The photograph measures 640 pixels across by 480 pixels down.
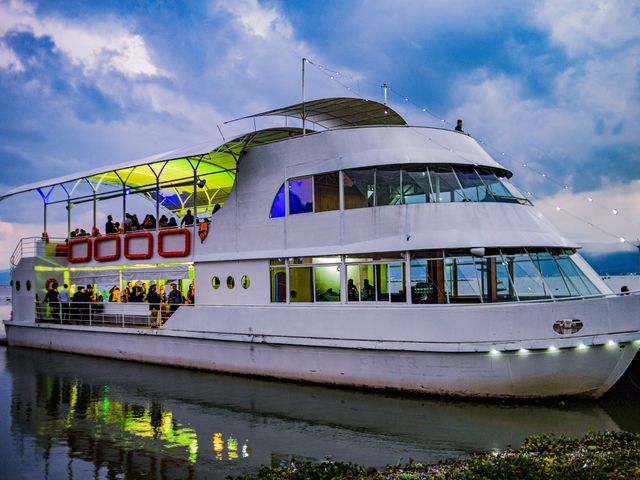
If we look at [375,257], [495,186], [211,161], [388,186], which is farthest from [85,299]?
[495,186]

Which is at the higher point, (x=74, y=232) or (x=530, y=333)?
(x=74, y=232)

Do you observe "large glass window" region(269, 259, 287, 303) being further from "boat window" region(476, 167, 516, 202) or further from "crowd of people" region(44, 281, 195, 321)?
"boat window" region(476, 167, 516, 202)

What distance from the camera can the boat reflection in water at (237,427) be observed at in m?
9.41

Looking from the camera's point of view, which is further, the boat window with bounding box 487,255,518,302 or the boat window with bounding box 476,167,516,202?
the boat window with bounding box 476,167,516,202

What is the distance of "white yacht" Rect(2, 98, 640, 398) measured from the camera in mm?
11781

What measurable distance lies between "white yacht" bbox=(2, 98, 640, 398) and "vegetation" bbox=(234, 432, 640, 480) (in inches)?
123

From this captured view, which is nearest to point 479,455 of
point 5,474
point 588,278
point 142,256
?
point 588,278

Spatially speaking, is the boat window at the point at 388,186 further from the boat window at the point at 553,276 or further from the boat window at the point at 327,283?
the boat window at the point at 553,276

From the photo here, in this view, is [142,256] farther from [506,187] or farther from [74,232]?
[506,187]

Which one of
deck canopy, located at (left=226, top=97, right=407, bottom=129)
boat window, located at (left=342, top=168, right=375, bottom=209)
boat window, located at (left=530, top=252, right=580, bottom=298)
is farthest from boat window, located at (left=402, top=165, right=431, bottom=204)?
deck canopy, located at (left=226, top=97, right=407, bottom=129)

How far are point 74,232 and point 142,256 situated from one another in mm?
6045

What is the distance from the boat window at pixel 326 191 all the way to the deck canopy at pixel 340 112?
290 centimetres

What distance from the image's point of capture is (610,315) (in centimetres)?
1171

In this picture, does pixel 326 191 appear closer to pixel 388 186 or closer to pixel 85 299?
pixel 388 186
